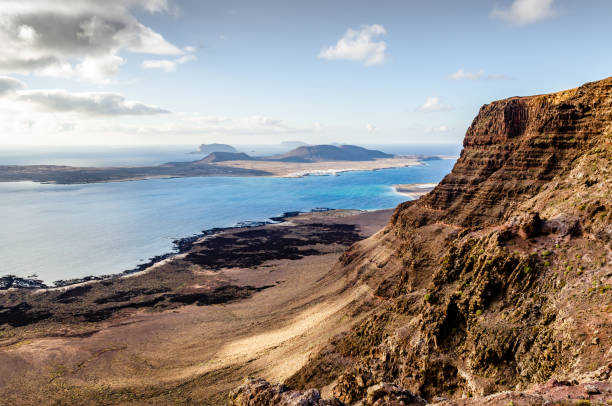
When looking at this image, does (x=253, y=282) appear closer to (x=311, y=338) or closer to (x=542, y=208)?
(x=311, y=338)

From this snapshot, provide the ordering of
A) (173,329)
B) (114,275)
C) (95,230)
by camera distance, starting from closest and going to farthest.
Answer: (173,329), (114,275), (95,230)

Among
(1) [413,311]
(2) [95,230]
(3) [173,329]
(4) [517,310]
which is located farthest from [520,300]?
(2) [95,230]

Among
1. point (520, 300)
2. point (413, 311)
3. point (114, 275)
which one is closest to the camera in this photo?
point (520, 300)

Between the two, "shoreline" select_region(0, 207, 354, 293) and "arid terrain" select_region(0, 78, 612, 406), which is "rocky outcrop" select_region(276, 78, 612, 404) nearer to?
"arid terrain" select_region(0, 78, 612, 406)

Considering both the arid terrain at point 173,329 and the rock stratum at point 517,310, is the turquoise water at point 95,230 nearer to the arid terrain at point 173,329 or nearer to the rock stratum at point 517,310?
the arid terrain at point 173,329

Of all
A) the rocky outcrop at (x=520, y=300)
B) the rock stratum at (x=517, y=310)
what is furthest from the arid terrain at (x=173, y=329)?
the rocky outcrop at (x=520, y=300)

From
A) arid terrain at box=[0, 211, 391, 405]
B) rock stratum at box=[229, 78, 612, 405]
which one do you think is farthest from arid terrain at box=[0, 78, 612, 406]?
arid terrain at box=[0, 211, 391, 405]

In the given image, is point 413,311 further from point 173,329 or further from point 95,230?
point 95,230
